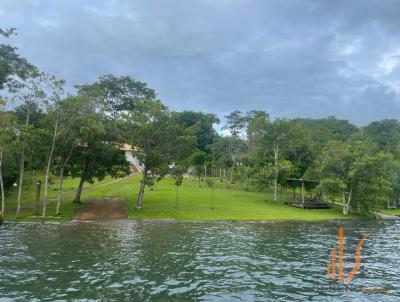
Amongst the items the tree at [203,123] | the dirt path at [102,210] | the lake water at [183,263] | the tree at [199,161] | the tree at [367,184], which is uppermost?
the tree at [203,123]

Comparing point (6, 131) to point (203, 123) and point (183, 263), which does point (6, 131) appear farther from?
point (203, 123)

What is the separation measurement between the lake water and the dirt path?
7324 millimetres

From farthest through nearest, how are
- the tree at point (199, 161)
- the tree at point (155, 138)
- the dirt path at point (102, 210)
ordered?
1. the tree at point (199, 161)
2. the tree at point (155, 138)
3. the dirt path at point (102, 210)

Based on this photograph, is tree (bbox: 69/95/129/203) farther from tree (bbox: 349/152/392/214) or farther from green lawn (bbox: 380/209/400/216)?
green lawn (bbox: 380/209/400/216)

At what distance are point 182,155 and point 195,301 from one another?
123 feet

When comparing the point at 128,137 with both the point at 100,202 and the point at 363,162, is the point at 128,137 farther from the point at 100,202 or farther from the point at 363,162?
the point at 363,162

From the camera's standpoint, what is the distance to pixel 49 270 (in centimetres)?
2200

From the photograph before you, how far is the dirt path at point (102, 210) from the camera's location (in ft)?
156

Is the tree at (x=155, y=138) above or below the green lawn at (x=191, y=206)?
above

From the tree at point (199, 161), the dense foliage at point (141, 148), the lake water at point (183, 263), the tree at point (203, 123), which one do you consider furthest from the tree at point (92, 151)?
the tree at point (203, 123)

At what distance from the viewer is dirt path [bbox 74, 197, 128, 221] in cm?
4759

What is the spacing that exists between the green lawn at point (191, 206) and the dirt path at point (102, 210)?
101 centimetres

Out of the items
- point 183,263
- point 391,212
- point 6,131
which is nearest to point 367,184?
point 391,212

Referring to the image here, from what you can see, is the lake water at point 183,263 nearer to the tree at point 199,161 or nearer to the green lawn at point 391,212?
the green lawn at point 391,212
